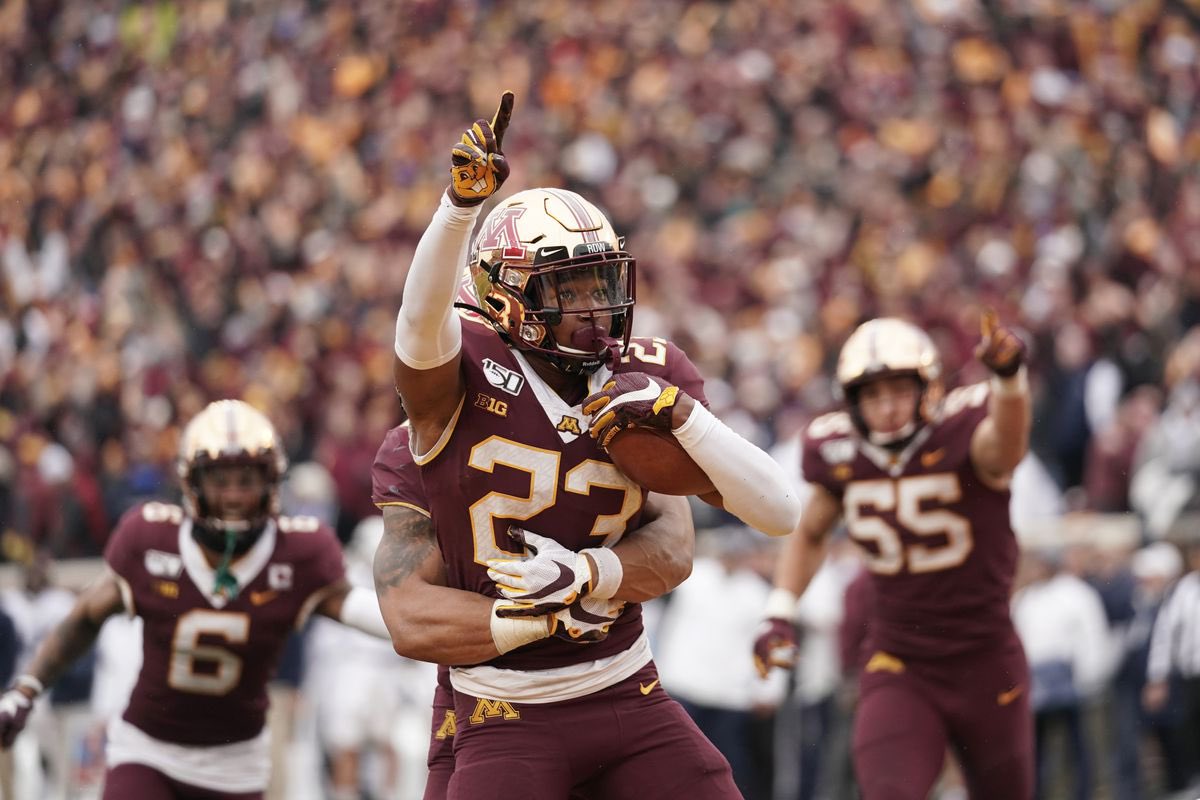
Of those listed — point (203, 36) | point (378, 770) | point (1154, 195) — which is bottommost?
point (378, 770)

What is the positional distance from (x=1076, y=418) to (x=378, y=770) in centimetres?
457

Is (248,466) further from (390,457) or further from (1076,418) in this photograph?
(1076,418)

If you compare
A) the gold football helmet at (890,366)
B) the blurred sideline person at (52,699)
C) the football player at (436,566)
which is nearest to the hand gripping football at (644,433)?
the football player at (436,566)

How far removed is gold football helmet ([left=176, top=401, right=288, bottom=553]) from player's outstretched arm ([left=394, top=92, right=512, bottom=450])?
6.65 feet

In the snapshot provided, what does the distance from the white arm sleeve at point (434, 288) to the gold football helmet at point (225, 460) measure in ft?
7.03

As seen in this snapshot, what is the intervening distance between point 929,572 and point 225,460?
7.52ft

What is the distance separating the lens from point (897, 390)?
597 cm

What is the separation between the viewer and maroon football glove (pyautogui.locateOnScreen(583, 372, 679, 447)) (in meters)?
3.83

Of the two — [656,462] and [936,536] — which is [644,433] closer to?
[656,462]

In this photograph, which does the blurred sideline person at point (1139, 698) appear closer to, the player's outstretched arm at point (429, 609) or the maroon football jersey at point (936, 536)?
the maroon football jersey at point (936, 536)

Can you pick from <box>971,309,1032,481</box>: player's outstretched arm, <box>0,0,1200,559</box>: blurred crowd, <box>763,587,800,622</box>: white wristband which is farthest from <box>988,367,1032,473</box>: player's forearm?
<box>0,0,1200,559</box>: blurred crowd

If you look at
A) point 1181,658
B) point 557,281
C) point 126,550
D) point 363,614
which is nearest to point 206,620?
point 126,550

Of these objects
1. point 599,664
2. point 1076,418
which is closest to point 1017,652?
point 599,664

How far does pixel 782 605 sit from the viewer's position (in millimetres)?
6062
